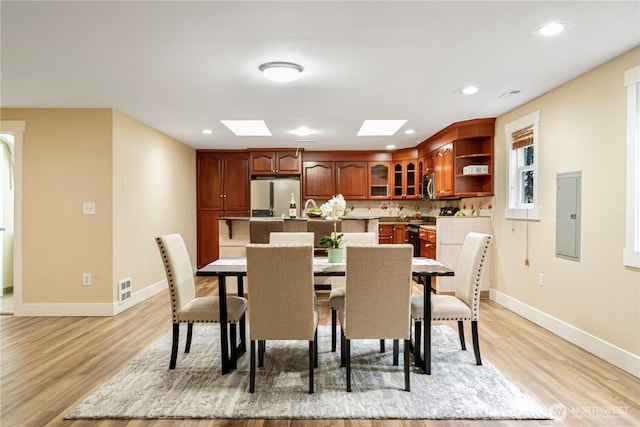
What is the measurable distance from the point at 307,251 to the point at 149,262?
3.66m

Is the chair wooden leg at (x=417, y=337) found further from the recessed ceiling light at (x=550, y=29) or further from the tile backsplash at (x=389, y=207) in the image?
the tile backsplash at (x=389, y=207)

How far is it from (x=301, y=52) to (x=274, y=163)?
447 cm

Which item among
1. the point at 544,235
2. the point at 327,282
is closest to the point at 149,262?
the point at 327,282

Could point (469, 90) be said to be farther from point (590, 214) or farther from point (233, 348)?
point (233, 348)

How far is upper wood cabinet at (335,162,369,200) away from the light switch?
4321 mm

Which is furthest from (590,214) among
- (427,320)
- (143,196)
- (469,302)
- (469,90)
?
(143,196)

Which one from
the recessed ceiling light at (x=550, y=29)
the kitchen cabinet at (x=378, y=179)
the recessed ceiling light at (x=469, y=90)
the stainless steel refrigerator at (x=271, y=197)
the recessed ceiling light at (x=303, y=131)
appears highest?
the recessed ceiling light at (x=303, y=131)

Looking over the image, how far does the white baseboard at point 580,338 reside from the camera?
2.73 meters

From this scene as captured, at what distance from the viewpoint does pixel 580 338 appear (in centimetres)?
324

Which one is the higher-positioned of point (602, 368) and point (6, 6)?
point (6, 6)

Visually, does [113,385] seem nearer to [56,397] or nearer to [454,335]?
[56,397]

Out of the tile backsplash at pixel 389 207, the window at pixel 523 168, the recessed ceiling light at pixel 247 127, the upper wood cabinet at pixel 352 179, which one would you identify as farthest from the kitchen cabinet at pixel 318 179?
the window at pixel 523 168

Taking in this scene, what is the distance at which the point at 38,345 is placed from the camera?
10.9 ft

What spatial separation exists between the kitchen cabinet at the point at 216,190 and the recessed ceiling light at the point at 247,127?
1385 mm
